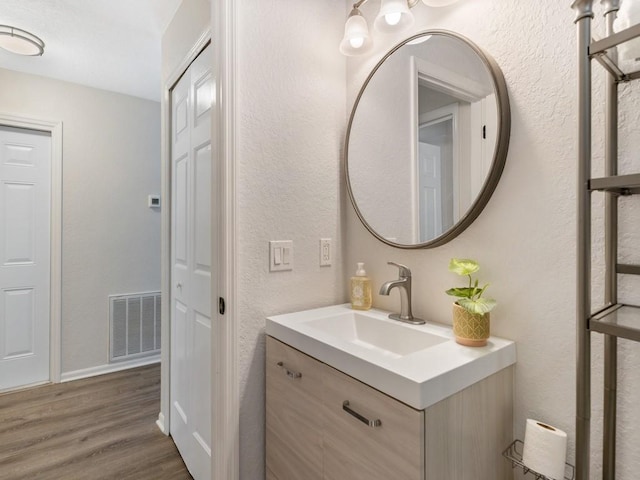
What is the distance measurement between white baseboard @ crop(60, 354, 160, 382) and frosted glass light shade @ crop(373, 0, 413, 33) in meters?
3.26

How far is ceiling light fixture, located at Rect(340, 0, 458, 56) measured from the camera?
116 centimetres

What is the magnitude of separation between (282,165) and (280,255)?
36 cm

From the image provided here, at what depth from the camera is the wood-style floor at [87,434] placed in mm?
1735

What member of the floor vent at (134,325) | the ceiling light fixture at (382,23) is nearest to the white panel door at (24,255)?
the floor vent at (134,325)

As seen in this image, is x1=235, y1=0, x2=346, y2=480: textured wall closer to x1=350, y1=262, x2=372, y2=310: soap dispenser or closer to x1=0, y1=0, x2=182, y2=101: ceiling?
x1=350, y1=262, x2=372, y2=310: soap dispenser

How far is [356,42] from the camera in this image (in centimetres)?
133

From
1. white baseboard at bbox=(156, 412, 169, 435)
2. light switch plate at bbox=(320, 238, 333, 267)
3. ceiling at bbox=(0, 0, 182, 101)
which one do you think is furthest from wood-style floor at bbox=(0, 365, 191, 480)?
ceiling at bbox=(0, 0, 182, 101)

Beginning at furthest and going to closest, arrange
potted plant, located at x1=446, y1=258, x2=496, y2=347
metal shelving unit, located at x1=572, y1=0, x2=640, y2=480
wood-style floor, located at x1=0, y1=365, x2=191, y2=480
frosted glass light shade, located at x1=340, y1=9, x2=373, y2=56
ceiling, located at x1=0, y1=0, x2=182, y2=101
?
ceiling, located at x1=0, y1=0, x2=182, y2=101, wood-style floor, located at x1=0, y1=365, x2=191, y2=480, frosted glass light shade, located at x1=340, y1=9, x2=373, y2=56, potted plant, located at x1=446, y1=258, x2=496, y2=347, metal shelving unit, located at x1=572, y1=0, x2=640, y2=480

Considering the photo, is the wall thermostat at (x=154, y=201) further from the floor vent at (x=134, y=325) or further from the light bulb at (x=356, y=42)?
the light bulb at (x=356, y=42)

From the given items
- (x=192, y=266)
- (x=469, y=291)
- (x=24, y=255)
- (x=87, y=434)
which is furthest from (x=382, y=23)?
(x=24, y=255)

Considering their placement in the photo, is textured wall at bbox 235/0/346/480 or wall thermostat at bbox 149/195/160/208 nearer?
textured wall at bbox 235/0/346/480

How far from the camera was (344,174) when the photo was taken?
60.1 inches

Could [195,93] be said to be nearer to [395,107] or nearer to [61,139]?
[395,107]

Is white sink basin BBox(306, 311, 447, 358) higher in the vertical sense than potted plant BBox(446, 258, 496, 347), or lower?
lower
